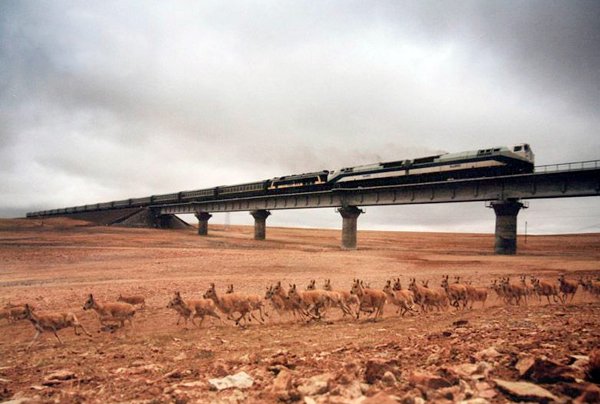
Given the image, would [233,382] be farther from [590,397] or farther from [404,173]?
[404,173]

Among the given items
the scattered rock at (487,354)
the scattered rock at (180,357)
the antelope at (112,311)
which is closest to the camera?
the scattered rock at (487,354)

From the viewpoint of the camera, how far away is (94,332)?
9016mm

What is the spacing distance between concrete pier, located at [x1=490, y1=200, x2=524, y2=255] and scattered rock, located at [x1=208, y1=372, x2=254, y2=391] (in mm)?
36014

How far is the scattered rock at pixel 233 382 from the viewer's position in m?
5.22

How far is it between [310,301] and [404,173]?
107 ft

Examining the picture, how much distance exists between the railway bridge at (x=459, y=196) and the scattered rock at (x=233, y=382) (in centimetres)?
3503

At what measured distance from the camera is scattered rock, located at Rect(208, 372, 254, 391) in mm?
5219

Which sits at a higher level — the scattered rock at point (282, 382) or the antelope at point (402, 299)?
the scattered rock at point (282, 382)

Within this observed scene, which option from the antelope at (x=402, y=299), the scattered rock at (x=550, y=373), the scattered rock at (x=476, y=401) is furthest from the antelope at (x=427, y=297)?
the scattered rock at (x=476, y=401)

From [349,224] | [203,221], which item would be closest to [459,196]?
[349,224]

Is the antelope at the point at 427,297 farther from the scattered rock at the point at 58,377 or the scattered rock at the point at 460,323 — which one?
the scattered rock at the point at 58,377

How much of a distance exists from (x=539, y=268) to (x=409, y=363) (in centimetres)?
2572

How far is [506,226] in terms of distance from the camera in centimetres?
3453

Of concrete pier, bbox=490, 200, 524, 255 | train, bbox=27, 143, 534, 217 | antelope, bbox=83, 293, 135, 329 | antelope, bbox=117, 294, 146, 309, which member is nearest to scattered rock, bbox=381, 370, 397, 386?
antelope, bbox=83, 293, 135, 329
